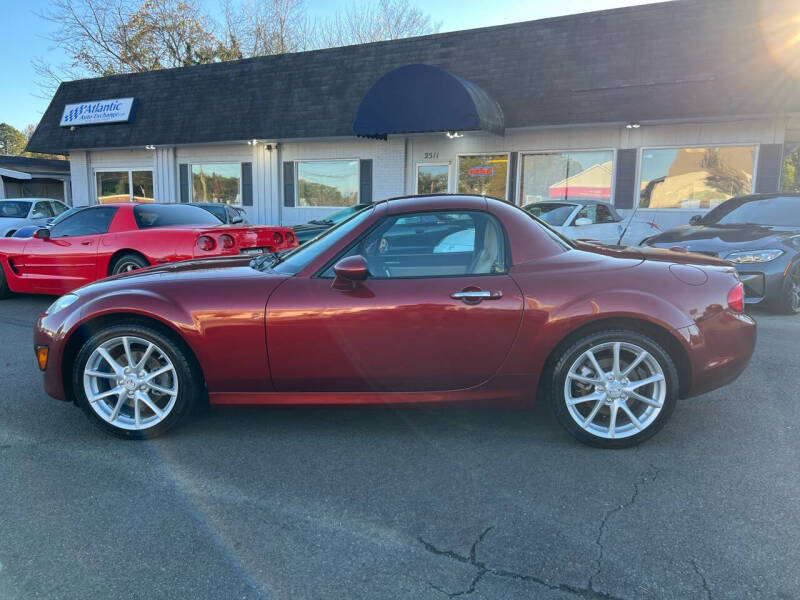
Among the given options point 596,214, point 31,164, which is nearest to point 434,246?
point 596,214

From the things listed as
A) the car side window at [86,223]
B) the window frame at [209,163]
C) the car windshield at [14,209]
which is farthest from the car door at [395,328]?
the car windshield at [14,209]

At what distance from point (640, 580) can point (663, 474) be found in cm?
99

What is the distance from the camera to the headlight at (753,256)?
273 inches

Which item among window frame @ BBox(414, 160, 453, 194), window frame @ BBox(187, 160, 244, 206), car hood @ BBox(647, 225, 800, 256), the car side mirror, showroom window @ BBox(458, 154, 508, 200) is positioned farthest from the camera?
window frame @ BBox(187, 160, 244, 206)

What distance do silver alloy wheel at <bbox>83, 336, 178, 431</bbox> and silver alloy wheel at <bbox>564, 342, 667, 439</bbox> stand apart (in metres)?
2.40

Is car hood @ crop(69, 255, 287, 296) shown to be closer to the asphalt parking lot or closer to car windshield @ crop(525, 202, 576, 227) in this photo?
the asphalt parking lot

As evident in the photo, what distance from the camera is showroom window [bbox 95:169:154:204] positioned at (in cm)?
1856

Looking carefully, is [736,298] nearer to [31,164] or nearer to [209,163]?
[209,163]

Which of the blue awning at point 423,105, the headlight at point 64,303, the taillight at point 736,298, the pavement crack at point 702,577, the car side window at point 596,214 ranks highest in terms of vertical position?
the blue awning at point 423,105

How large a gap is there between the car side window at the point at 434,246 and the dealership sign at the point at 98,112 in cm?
1649

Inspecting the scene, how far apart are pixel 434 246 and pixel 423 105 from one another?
8796 mm

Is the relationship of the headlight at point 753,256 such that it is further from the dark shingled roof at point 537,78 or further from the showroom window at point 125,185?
the showroom window at point 125,185

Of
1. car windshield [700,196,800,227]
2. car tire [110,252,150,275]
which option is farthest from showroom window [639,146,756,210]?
car tire [110,252,150,275]

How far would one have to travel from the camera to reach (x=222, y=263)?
3.97 m
